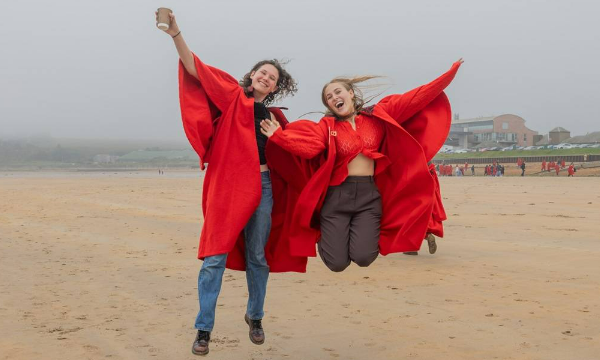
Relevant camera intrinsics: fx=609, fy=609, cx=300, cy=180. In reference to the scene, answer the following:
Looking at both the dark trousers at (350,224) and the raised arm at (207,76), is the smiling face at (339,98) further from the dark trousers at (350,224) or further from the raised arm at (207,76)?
the raised arm at (207,76)

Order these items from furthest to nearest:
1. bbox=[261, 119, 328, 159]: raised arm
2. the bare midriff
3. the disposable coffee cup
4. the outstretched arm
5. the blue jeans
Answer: the bare midriff < bbox=[261, 119, 328, 159]: raised arm < the blue jeans < the outstretched arm < the disposable coffee cup

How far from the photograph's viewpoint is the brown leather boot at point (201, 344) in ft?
13.8

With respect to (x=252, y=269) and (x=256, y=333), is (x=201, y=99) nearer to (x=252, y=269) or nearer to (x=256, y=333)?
(x=252, y=269)

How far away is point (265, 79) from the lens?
4.64 metres

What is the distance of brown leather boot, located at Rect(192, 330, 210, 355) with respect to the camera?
13.8 ft

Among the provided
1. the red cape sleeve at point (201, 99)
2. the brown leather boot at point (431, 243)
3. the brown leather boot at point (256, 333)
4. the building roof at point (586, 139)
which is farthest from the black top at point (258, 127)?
the building roof at point (586, 139)

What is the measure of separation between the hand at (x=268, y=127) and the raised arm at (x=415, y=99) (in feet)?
3.18

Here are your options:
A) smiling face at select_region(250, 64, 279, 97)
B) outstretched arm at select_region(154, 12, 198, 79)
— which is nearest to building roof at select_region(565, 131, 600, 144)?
smiling face at select_region(250, 64, 279, 97)

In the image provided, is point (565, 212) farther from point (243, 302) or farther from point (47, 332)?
point (47, 332)

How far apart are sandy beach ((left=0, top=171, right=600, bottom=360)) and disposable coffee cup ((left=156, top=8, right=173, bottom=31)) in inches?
94.6

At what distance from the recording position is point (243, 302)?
6.32 m

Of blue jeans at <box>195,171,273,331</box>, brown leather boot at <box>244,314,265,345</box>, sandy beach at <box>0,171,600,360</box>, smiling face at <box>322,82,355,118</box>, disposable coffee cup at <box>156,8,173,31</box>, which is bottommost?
sandy beach at <box>0,171,600,360</box>

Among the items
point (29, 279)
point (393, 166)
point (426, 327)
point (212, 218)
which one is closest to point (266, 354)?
point (212, 218)

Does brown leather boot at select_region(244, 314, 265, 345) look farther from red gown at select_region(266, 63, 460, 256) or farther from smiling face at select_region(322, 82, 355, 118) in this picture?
smiling face at select_region(322, 82, 355, 118)
